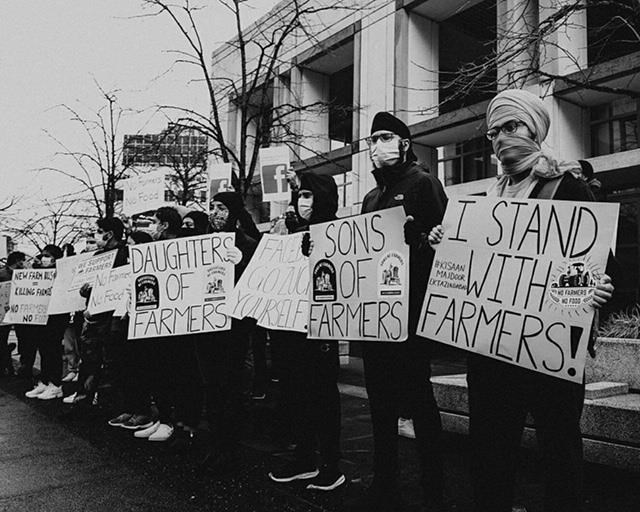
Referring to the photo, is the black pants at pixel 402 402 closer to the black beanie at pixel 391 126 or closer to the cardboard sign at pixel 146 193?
the black beanie at pixel 391 126

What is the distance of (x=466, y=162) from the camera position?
16125mm

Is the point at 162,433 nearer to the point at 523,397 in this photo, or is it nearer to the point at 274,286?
the point at 274,286

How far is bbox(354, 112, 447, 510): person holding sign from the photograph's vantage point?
125 inches

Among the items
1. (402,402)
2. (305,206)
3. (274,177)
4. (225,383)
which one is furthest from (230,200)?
(274,177)

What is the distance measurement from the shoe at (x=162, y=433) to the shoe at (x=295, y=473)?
1.54 meters

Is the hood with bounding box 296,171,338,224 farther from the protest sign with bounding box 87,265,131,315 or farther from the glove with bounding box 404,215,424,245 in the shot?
the protest sign with bounding box 87,265,131,315

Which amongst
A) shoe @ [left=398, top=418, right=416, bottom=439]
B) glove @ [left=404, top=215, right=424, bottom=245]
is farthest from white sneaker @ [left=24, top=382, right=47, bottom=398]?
glove @ [left=404, top=215, right=424, bottom=245]

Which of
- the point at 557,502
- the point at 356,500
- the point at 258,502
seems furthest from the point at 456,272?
the point at 258,502

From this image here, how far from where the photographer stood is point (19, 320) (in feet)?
26.3

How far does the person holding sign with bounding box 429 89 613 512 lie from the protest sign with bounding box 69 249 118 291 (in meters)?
4.62

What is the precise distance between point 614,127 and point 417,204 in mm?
11736

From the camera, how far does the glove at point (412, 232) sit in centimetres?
318

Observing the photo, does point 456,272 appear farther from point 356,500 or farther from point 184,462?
point 184,462

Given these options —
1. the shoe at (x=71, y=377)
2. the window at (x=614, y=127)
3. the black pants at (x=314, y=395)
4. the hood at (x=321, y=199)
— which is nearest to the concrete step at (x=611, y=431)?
the black pants at (x=314, y=395)
